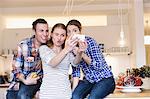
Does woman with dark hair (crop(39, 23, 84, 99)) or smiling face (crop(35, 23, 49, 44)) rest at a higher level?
smiling face (crop(35, 23, 49, 44))

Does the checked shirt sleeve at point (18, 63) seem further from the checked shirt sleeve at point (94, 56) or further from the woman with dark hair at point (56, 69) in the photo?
the checked shirt sleeve at point (94, 56)

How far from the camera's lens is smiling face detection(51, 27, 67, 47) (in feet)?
6.19

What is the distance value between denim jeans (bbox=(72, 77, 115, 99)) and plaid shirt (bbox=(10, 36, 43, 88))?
0.93ft

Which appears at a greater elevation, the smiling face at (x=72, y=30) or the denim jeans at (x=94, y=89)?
the smiling face at (x=72, y=30)

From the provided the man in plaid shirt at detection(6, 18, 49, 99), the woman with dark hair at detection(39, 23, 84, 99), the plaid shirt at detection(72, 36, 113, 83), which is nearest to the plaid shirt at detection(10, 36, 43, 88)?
the man in plaid shirt at detection(6, 18, 49, 99)

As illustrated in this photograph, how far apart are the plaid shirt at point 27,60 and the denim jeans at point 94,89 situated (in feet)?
0.93

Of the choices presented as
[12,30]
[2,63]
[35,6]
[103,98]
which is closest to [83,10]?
[35,6]

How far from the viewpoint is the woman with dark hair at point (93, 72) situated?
197cm

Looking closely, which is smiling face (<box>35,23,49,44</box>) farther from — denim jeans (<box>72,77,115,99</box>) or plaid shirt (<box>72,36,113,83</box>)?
denim jeans (<box>72,77,115,99</box>)

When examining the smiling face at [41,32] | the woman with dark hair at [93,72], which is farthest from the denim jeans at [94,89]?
the smiling face at [41,32]

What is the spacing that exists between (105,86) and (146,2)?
14.7 feet

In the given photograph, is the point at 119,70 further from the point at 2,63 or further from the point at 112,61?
the point at 2,63

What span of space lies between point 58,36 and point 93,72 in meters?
0.36

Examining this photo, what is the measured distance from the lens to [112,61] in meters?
6.99
